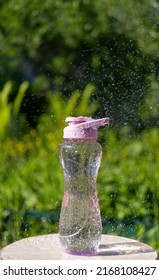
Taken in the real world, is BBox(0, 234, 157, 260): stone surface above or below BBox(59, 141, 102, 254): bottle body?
below

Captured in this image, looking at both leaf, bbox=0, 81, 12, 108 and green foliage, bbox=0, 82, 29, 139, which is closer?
green foliage, bbox=0, 82, 29, 139

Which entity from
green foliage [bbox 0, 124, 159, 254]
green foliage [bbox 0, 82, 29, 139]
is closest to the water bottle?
green foliage [bbox 0, 124, 159, 254]

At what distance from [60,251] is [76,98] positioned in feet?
7.78

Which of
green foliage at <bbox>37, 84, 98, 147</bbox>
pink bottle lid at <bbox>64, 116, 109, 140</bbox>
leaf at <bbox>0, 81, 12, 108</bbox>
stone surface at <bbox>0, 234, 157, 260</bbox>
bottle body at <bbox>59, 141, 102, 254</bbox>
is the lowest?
stone surface at <bbox>0, 234, 157, 260</bbox>

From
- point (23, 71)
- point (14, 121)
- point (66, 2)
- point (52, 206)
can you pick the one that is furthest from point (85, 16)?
point (52, 206)

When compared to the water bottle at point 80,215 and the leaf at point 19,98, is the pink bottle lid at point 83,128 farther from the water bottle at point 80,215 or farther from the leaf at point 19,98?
the leaf at point 19,98

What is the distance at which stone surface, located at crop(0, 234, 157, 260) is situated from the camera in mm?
2189

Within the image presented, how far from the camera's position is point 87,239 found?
7.24ft

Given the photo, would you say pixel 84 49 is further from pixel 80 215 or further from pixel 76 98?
pixel 80 215

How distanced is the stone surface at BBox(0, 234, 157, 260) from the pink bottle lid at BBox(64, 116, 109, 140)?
313mm

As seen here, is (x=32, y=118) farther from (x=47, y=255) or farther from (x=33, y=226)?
(x=47, y=255)

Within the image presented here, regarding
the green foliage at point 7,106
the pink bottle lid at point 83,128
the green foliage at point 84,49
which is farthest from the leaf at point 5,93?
the pink bottle lid at point 83,128

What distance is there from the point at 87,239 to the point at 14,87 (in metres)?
2.82

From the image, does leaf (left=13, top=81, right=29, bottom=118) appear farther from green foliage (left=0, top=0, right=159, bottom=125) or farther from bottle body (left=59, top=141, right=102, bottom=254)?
bottle body (left=59, top=141, right=102, bottom=254)
